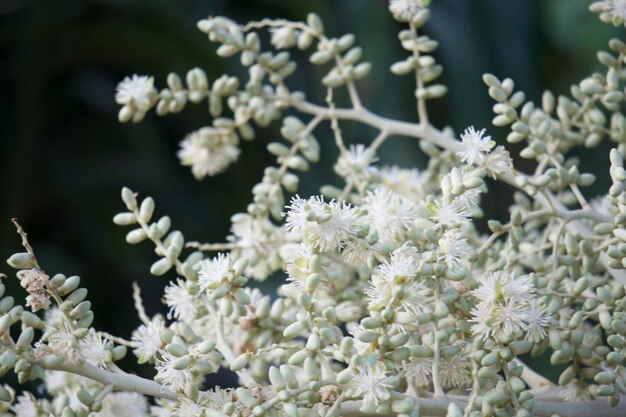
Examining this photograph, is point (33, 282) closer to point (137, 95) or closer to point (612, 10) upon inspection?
point (137, 95)

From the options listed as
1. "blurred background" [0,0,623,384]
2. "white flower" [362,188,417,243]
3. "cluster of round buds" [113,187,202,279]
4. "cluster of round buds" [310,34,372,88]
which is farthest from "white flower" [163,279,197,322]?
"blurred background" [0,0,623,384]

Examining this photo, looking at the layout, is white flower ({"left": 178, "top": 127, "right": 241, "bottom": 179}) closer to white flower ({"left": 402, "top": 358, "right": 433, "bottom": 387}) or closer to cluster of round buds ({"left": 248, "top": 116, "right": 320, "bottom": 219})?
cluster of round buds ({"left": 248, "top": 116, "right": 320, "bottom": 219})

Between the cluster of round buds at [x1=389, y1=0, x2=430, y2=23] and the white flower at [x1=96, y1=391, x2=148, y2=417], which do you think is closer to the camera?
the white flower at [x1=96, y1=391, x2=148, y2=417]

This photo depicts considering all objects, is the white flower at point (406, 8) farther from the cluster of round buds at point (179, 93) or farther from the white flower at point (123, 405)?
the white flower at point (123, 405)

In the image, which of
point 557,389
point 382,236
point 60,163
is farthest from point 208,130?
point 60,163

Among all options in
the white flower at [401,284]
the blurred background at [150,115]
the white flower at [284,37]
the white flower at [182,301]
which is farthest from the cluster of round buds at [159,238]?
the blurred background at [150,115]

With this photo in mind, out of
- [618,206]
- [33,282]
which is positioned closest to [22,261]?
[33,282]
